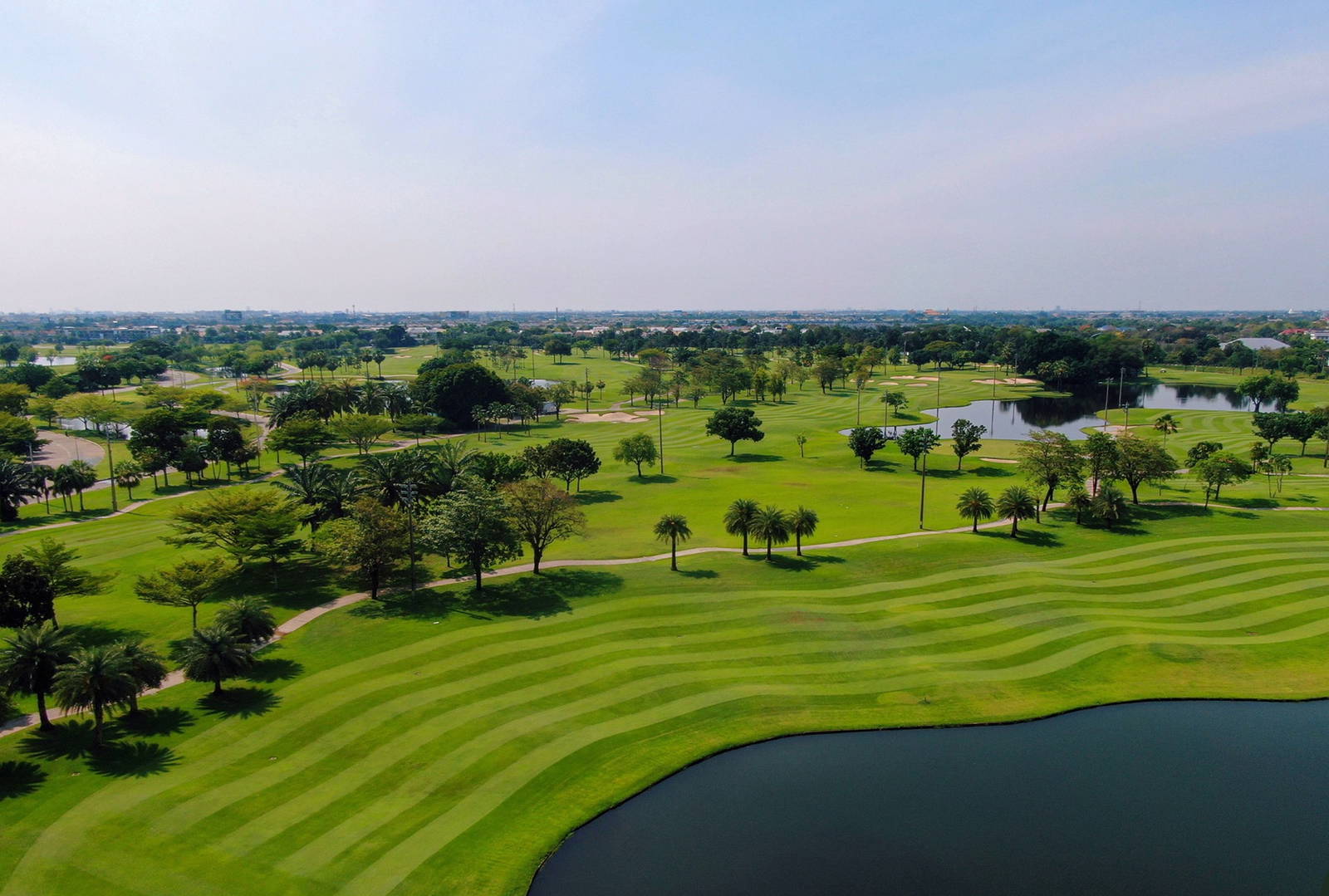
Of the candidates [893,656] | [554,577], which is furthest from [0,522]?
[893,656]

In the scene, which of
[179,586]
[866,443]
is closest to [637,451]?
[866,443]

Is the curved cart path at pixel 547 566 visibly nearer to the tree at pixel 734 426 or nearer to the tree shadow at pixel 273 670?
the tree shadow at pixel 273 670

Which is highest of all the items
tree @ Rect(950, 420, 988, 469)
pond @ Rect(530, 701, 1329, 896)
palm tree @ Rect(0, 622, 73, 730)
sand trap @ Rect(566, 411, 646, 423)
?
tree @ Rect(950, 420, 988, 469)

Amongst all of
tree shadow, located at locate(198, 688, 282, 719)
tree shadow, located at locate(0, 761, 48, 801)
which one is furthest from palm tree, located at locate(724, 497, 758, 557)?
tree shadow, located at locate(0, 761, 48, 801)

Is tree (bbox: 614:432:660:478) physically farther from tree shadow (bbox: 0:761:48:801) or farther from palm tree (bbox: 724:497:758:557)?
tree shadow (bbox: 0:761:48:801)

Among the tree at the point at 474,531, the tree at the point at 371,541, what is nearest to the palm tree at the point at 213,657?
the tree at the point at 371,541

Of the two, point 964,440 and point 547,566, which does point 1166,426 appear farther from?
point 547,566
